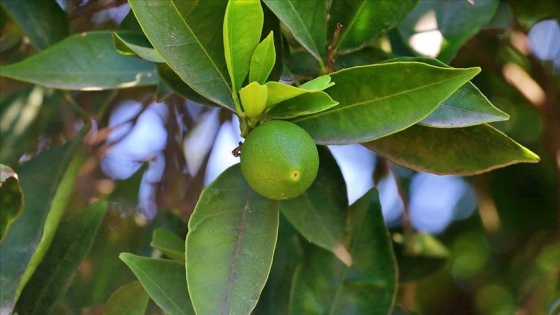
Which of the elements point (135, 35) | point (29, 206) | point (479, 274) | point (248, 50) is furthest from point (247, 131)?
point (479, 274)

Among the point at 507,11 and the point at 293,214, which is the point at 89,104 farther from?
the point at 507,11

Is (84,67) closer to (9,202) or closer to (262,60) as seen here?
(9,202)

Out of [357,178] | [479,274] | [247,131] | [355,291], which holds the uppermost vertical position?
[247,131]

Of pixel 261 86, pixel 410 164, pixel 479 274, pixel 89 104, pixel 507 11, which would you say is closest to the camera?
pixel 261 86

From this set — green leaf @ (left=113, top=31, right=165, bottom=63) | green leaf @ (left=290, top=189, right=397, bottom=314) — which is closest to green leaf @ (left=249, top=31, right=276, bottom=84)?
green leaf @ (left=113, top=31, right=165, bottom=63)

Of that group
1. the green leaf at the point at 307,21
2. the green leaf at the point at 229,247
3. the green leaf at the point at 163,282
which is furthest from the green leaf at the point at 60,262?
the green leaf at the point at 307,21
